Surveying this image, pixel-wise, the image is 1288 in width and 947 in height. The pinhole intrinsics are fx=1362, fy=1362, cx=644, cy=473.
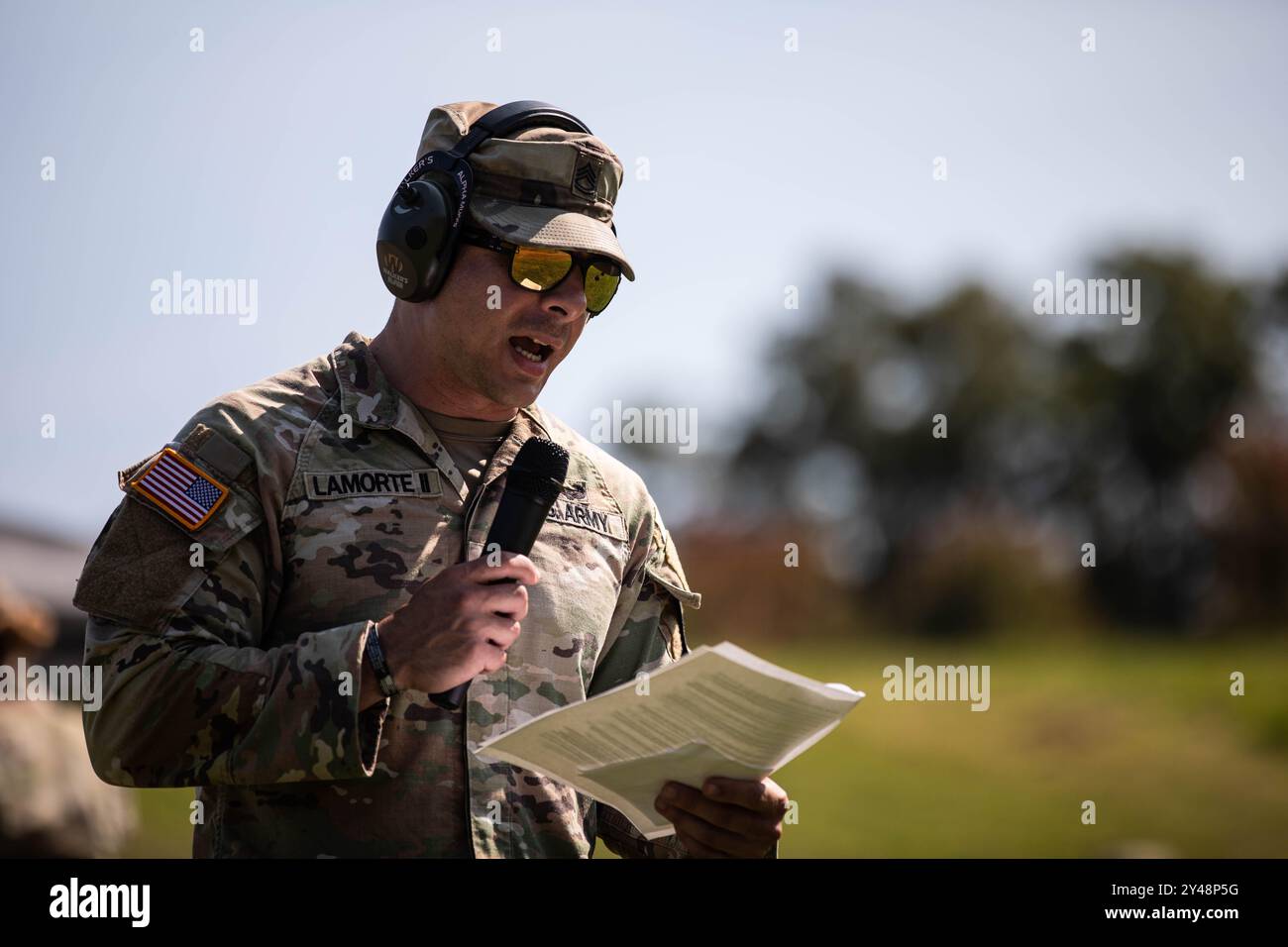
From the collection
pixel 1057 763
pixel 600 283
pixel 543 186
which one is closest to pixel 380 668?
pixel 600 283

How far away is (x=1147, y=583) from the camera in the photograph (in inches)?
1436

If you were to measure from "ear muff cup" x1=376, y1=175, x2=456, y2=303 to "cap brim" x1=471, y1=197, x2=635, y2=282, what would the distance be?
96 mm

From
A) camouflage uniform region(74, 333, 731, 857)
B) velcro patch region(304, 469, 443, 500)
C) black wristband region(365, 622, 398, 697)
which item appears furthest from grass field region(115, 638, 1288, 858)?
black wristband region(365, 622, 398, 697)

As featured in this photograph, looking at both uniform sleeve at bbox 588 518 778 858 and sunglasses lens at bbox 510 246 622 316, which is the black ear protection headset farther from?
uniform sleeve at bbox 588 518 778 858

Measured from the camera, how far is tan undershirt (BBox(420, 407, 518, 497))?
3.57m

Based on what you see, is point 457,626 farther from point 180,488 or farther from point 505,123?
point 505,123

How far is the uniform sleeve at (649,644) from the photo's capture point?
3674 millimetres

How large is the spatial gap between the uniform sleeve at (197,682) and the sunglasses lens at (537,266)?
101 cm

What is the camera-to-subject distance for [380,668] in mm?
2895

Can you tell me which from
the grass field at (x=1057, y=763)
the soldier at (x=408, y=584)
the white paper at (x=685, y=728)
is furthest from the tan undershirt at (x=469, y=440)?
the grass field at (x=1057, y=763)

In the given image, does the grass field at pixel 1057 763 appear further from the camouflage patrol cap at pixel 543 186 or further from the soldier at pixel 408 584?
the camouflage patrol cap at pixel 543 186

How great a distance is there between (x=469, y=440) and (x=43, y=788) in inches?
296
